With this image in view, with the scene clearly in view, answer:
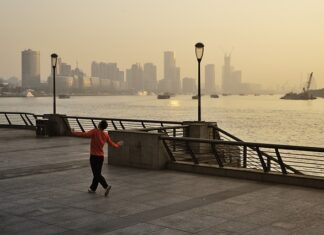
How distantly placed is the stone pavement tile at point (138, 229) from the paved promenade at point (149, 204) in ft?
0.06

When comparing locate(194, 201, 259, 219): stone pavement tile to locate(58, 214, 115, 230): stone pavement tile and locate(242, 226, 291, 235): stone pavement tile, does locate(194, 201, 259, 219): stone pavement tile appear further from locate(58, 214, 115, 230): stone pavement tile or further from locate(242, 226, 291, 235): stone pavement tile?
locate(58, 214, 115, 230): stone pavement tile

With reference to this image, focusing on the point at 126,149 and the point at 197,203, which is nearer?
the point at 197,203

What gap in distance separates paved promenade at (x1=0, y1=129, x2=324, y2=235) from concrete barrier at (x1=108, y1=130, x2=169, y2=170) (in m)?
0.47

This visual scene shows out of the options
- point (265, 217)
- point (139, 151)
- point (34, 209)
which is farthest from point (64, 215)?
point (139, 151)

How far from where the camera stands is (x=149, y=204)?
34.0 ft

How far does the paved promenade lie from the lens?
28.1ft

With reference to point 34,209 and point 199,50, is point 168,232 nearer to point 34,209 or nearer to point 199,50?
point 34,209

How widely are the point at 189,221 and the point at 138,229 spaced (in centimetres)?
103

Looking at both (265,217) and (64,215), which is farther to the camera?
(64,215)

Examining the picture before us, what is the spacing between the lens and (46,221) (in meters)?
9.00

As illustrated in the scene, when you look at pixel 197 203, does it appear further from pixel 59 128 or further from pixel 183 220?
pixel 59 128

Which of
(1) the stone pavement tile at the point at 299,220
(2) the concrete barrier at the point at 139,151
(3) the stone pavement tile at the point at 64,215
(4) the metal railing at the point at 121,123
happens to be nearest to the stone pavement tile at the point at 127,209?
(3) the stone pavement tile at the point at 64,215

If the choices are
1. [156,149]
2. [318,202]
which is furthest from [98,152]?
[318,202]

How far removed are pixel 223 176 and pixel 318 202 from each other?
3615mm
